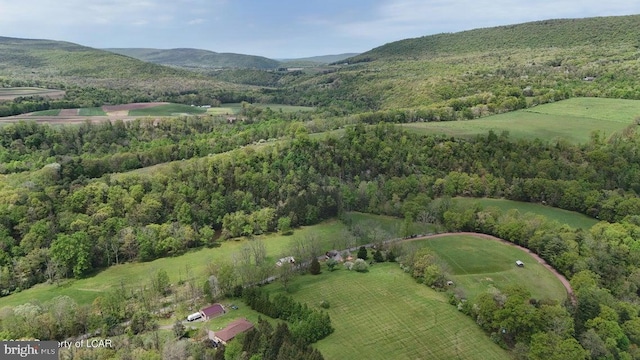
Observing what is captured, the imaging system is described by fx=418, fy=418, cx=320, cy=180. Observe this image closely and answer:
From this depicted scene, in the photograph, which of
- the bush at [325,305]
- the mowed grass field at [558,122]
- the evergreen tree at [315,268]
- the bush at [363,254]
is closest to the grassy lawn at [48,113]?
the mowed grass field at [558,122]

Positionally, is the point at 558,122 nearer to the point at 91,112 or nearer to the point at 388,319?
the point at 388,319

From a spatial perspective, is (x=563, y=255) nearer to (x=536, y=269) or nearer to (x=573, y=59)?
(x=536, y=269)

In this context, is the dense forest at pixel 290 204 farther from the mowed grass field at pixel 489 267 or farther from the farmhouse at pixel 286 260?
the farmhouse at pixel 286 260

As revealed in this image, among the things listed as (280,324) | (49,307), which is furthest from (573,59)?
(49,307)

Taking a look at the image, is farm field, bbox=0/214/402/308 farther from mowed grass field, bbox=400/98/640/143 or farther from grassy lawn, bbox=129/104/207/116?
grassy lawn, bbox=129/104/207/116

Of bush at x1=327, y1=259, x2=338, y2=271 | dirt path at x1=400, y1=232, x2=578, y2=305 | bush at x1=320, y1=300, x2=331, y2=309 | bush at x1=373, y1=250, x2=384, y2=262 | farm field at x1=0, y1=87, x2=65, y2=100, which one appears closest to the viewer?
bush at x1=320, y1=300, x2=331, y2=309

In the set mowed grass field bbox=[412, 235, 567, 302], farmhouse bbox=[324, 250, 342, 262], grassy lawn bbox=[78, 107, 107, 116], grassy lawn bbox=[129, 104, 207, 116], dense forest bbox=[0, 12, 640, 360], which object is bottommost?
mowed grass field bbox=[412, 235, 567, 302]

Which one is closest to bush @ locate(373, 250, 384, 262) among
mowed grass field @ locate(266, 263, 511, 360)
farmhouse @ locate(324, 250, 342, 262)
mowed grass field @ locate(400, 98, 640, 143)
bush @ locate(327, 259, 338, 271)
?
mowed grass field @ locate(266, 263, 511, 360)
